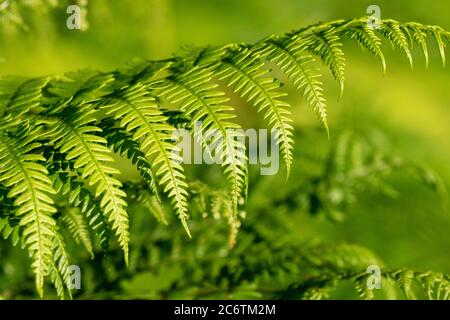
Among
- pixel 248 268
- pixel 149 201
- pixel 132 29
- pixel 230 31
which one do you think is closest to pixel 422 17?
pixel 230 31

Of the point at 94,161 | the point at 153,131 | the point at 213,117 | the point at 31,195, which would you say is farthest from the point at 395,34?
Answer: the point at 31,195

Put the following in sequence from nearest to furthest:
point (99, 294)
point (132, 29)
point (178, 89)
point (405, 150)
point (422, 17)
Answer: point (178, 89), point (99, 294), point (405, 150), point (132, 29), point (422, 17)

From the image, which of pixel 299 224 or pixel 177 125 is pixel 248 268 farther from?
pixel 299 224

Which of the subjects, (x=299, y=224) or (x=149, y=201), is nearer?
(x=149, y=201)

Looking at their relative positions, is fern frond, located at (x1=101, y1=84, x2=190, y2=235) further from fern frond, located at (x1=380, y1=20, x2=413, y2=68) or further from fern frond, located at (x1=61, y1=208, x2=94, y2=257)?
fern frond, located at (x1=380, y1=20, x2=413, y2=68)

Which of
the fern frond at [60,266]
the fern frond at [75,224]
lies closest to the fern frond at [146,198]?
the fern frond at [75,224]

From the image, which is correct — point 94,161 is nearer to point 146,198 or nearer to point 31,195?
point 31,195

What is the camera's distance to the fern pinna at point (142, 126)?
3.63ft

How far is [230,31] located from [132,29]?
31.3 inches

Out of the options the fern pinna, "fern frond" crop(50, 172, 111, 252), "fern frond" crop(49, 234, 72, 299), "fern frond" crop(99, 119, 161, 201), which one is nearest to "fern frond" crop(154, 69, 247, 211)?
the fern pinna

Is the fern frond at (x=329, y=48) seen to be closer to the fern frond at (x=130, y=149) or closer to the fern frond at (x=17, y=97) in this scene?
the fern frond at (x=130, y=149)

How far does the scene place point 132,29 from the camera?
3.75 meters

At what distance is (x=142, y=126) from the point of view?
1153 mm
